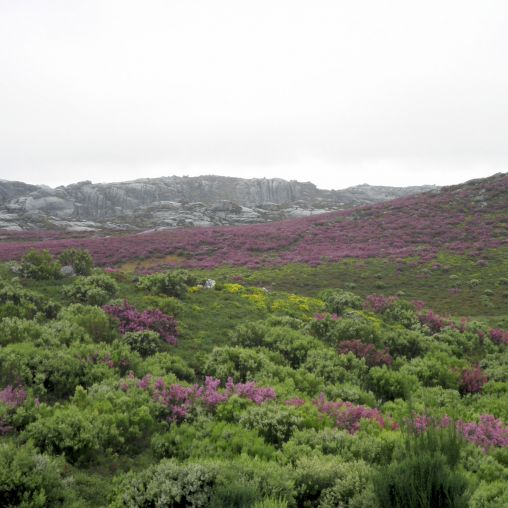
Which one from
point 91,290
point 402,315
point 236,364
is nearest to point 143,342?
point 236,364

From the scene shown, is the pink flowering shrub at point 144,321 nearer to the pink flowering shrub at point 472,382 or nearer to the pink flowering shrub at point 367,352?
the pink flowering shrub at point 367,352

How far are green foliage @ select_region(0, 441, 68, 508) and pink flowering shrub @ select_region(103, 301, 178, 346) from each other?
26.0ft

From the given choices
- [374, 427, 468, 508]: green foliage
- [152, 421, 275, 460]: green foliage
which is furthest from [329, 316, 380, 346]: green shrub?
[374, 427, 468, 508]: green foliage

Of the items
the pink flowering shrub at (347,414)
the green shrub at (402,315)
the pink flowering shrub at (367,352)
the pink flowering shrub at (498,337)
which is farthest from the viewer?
the green shrub at (402,315)

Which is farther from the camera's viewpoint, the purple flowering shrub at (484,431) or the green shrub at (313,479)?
the purple flowering shrub at (484,431)

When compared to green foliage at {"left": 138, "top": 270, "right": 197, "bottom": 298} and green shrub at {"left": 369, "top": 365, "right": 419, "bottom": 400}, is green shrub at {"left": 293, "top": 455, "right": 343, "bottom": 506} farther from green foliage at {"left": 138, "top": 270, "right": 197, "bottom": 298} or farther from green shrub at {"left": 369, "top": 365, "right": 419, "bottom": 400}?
green foliage at {"left": 138, "top": 270, "right": 197, "bottom": 298}

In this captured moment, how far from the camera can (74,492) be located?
6.00 m

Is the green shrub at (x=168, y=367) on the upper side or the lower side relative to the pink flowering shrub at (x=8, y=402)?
lower

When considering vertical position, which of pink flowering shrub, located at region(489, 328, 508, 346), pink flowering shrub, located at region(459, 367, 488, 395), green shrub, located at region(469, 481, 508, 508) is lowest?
pink flowering shrub, located at region(489, 328, 508, 346)

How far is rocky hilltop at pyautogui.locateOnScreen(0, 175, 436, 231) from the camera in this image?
94375mm

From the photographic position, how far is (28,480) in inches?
219

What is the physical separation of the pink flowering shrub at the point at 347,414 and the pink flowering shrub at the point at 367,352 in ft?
13.5

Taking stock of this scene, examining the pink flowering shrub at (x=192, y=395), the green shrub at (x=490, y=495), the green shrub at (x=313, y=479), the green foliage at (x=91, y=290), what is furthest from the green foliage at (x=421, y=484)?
the green foliage at (x=91, y=290)

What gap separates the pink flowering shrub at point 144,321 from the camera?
14.4 meters
